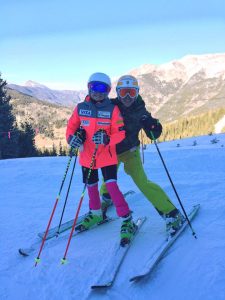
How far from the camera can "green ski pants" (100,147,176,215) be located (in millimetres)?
4930

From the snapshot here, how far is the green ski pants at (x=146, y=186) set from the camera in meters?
4.93

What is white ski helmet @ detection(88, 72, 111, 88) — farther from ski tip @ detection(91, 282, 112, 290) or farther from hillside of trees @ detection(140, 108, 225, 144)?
hillside of trees @ detection(140, 108, 225, 144)

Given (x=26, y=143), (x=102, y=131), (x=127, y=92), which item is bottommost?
(x=26, y=143)

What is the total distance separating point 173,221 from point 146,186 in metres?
0.58

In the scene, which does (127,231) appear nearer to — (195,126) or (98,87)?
(98,87)

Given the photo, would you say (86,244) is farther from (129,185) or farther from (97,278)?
(129,185)

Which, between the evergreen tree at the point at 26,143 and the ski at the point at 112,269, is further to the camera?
the evergreen tree at the point at 26,143

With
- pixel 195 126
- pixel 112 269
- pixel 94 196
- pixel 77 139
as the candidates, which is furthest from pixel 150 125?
pixel 195 126

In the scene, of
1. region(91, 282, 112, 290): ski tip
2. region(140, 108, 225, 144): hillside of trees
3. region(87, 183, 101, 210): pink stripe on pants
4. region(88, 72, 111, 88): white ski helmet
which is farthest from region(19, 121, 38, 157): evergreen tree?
region(140, 108, 225, 144): hillside of trees

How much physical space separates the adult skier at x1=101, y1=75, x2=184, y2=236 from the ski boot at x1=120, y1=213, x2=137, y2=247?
0.42 m

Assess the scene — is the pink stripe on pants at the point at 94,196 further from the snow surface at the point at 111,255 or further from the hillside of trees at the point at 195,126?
the hillside of trees at the point at 195,126

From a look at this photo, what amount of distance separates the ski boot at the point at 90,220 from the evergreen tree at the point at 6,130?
3245 centimetres

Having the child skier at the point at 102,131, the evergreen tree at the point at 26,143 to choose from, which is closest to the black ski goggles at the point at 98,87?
the child skier at the point at 102,131

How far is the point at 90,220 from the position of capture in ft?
17.5
